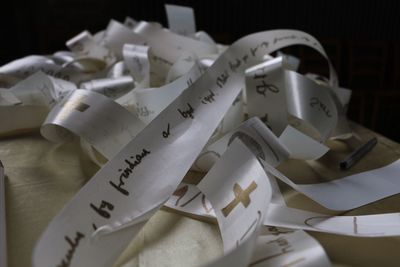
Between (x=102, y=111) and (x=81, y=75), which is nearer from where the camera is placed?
(x=102, y=111)

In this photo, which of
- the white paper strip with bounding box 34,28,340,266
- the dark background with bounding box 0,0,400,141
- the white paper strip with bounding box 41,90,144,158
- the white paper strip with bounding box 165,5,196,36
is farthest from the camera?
the dark background with bounding box 0,0,400,141

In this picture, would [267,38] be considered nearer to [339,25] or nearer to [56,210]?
[56,210]

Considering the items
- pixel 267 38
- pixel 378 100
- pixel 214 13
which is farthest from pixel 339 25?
pixel 267 38

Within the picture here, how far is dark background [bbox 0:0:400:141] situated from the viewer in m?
1.24

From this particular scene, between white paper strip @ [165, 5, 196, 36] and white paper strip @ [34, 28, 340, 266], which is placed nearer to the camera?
white paper strip @ [34, 28, 340, 266]

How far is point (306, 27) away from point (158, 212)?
1.25m

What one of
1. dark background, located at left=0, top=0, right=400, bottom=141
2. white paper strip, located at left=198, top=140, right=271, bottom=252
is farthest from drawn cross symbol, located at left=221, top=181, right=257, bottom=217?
dark background, located at left=0, top=0, right=400, bottom=141

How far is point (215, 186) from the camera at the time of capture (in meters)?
0.32

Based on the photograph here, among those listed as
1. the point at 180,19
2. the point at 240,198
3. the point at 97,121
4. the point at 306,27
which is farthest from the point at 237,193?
the point at 306,27

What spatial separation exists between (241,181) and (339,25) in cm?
128

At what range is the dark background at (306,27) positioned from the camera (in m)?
1.24

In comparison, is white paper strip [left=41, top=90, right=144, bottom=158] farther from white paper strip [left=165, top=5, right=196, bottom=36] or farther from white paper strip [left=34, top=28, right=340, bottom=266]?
white paper strip [left=165, top=5, right=196, bottom=36]

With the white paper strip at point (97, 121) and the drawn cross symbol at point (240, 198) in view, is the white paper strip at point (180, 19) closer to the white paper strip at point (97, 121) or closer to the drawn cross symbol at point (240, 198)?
the white paper strip at point (97, 121)

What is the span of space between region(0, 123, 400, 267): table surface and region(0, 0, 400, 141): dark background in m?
0.86
